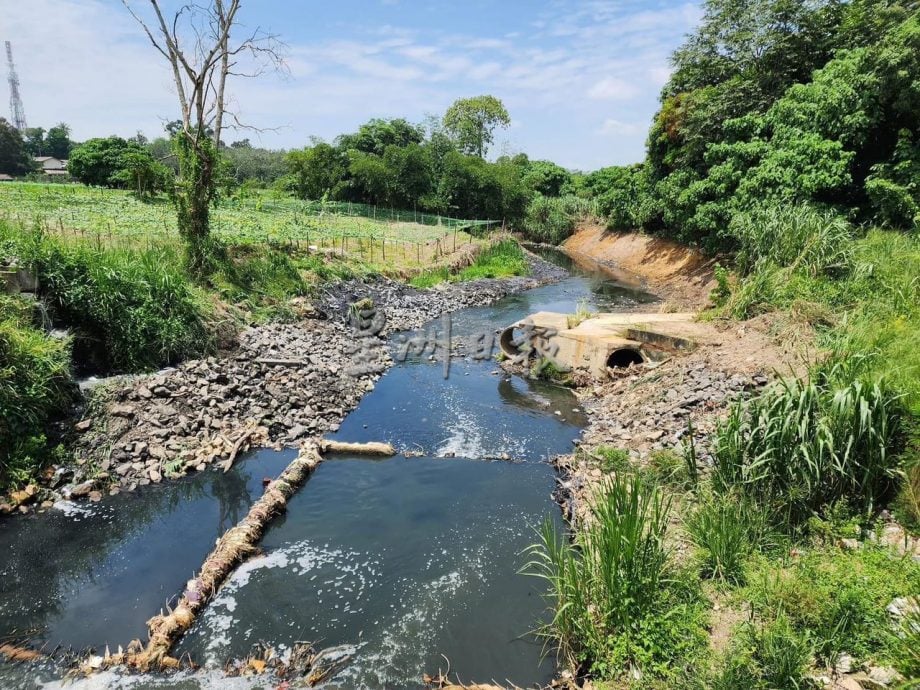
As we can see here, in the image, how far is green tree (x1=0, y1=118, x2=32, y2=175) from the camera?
178 ft

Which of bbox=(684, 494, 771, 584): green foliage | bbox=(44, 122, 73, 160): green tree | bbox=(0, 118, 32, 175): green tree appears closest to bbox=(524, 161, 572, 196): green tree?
bbox=(684, 494, 771, 584): green foliage

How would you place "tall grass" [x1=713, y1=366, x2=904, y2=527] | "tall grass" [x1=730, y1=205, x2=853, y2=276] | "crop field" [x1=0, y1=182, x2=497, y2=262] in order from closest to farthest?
"tall grass" [x1=713, y1=366, x2=904, y2=527] → "tall grass" [x1=730, y1=205, x2=853, y2=276] → "crop field" [x1=0, y1=182, x2=497, y2=262]

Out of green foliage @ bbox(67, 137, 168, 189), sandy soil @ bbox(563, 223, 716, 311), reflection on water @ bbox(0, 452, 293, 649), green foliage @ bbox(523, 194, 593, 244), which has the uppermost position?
green foliage @ bbox(67, 137, 168, 189)

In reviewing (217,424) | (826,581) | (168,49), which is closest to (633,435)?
(826,581)

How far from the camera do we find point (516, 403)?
11.9m

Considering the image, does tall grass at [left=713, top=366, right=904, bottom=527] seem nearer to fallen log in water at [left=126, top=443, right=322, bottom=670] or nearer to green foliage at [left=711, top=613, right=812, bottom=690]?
green foliage at [left=711, top=613, right=812, bottom=690]

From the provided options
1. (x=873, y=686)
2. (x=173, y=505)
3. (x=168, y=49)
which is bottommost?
(x=173, y=505)

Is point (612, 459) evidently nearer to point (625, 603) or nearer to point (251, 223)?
point (625, 603)

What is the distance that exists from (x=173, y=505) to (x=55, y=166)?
270 feet

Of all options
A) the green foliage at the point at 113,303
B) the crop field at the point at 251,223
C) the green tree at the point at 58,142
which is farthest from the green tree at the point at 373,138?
the green tree at the point at 58,142

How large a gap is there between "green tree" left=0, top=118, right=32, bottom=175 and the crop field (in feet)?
126

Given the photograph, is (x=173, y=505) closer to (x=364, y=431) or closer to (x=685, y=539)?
(x=364, y=431)

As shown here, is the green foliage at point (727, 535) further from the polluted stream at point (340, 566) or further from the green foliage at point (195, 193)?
the green foliage at point (195, 193)

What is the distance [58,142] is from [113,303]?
293 feet
